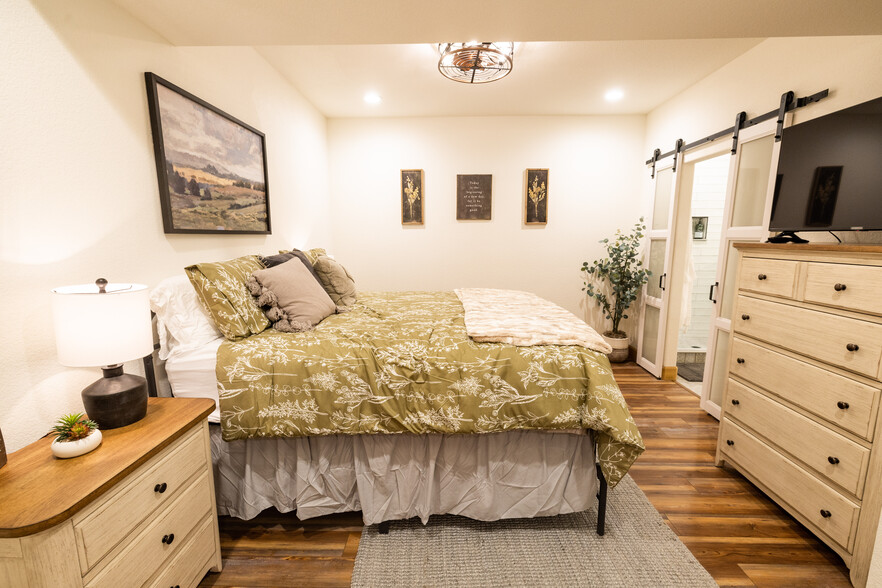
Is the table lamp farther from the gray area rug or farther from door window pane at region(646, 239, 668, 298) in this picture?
door window pane at region(646, 239, 668, 298)

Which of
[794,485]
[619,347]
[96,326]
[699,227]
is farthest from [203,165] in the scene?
[699,227]

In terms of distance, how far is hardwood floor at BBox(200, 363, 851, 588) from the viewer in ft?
4.82

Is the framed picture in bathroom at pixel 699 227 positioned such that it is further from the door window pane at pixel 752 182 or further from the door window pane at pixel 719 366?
the door window pane at pixel 719 366

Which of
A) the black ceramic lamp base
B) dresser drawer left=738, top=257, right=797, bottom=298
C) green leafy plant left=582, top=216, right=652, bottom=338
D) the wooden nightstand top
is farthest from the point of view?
green leafy plant left=582, top=216, right=652, bottom=338

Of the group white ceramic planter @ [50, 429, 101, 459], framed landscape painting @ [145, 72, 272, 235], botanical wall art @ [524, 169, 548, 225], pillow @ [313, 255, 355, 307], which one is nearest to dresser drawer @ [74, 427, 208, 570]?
white ceramic planter @ [50, 429, 101, 459]

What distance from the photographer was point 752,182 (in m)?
2.48

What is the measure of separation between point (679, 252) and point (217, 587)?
3.91m

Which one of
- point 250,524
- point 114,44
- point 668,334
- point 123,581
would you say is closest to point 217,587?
point 250,524

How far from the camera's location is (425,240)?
13.8ft

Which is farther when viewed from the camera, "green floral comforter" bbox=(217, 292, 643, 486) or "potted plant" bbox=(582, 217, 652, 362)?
"potted plant" bbox=(582, 217, 652, 362)

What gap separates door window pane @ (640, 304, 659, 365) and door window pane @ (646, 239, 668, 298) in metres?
0.17

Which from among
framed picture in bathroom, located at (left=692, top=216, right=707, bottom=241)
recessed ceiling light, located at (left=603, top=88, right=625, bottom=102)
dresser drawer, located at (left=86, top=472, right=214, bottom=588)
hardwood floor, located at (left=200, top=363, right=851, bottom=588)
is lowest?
hardwood floor, located at (left=200, top=363, right=851, bottom=588)

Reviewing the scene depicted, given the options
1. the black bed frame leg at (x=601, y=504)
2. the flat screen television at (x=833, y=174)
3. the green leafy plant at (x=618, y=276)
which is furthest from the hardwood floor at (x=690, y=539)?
the green leafy plant at (x=618, y=276)

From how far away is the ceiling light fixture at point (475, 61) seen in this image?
7.79 ft
